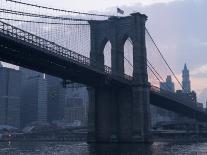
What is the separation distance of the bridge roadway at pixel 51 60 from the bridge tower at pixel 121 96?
85.0 inches

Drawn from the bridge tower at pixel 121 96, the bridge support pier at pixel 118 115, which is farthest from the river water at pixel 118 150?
the bridge tower at pixel 121 96

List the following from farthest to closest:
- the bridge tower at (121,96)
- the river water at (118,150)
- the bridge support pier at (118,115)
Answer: the bridge tower at (121,96) < the bridge support pier at (118,115) < the river water at (118,150)

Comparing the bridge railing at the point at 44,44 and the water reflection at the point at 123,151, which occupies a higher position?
the bridge railing at the point at 44,44

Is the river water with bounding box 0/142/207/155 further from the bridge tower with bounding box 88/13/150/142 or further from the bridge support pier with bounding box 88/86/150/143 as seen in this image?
the bridge tower with bounding box 88/13/150/142

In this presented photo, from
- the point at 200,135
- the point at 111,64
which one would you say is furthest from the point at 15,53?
the point at 200,135

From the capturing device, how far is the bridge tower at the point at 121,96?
79312 mm

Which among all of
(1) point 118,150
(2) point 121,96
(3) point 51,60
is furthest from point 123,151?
(2) point 121,96

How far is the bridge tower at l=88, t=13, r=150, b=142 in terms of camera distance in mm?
79312

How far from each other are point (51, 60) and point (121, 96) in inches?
814

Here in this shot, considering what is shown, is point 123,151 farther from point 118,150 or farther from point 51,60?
point 51,60

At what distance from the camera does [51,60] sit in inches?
2589

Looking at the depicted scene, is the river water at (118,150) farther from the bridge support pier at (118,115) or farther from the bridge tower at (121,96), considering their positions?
the bridge tower at (121,96)

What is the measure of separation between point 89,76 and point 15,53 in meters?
18.7

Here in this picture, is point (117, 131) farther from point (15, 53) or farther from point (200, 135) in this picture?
point (200, 135)
